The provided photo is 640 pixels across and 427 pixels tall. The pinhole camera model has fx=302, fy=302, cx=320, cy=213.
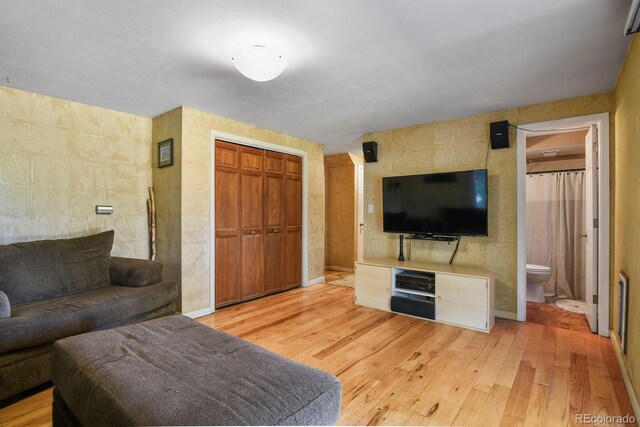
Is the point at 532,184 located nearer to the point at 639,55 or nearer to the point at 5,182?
the point at 639,55

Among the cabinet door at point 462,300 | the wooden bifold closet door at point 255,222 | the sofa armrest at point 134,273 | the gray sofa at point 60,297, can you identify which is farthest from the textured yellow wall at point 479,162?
the gray sofa at point 60,297

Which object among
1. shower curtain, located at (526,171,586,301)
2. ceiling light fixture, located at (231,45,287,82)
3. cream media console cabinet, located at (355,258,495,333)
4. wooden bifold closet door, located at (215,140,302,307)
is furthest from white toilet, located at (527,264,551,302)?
ceiling light fixture, located at (231,45,287,82)

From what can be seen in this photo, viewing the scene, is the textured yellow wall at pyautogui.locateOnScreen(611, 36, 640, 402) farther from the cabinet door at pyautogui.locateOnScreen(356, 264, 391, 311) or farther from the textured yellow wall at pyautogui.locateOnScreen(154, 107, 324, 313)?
the textured yellow wall at pyautogui.locateOnScreen(154, 107, 324, 313)

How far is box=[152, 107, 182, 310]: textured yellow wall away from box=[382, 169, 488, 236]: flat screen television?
2396mm

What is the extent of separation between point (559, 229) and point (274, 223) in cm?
393

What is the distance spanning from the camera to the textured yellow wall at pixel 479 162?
121 inches

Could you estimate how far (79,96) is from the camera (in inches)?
111

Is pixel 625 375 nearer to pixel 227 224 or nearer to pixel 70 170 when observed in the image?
pixel 227 224

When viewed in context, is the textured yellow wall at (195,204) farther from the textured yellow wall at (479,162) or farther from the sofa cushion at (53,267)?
the textured yellow wall at (479,162)

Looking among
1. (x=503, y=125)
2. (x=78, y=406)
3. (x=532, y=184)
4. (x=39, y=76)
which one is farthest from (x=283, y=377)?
(x=532, y=184)

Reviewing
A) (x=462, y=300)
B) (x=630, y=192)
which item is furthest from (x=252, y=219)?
(x=630, y=192)

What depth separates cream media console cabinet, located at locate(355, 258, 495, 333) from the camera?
2.86 m

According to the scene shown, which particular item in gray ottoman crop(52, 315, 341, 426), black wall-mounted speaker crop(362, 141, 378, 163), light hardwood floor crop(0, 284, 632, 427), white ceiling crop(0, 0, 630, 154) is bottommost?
light hardwood floor crop(0, 284, 632, 427)

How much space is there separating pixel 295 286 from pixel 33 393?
9.67 ft
